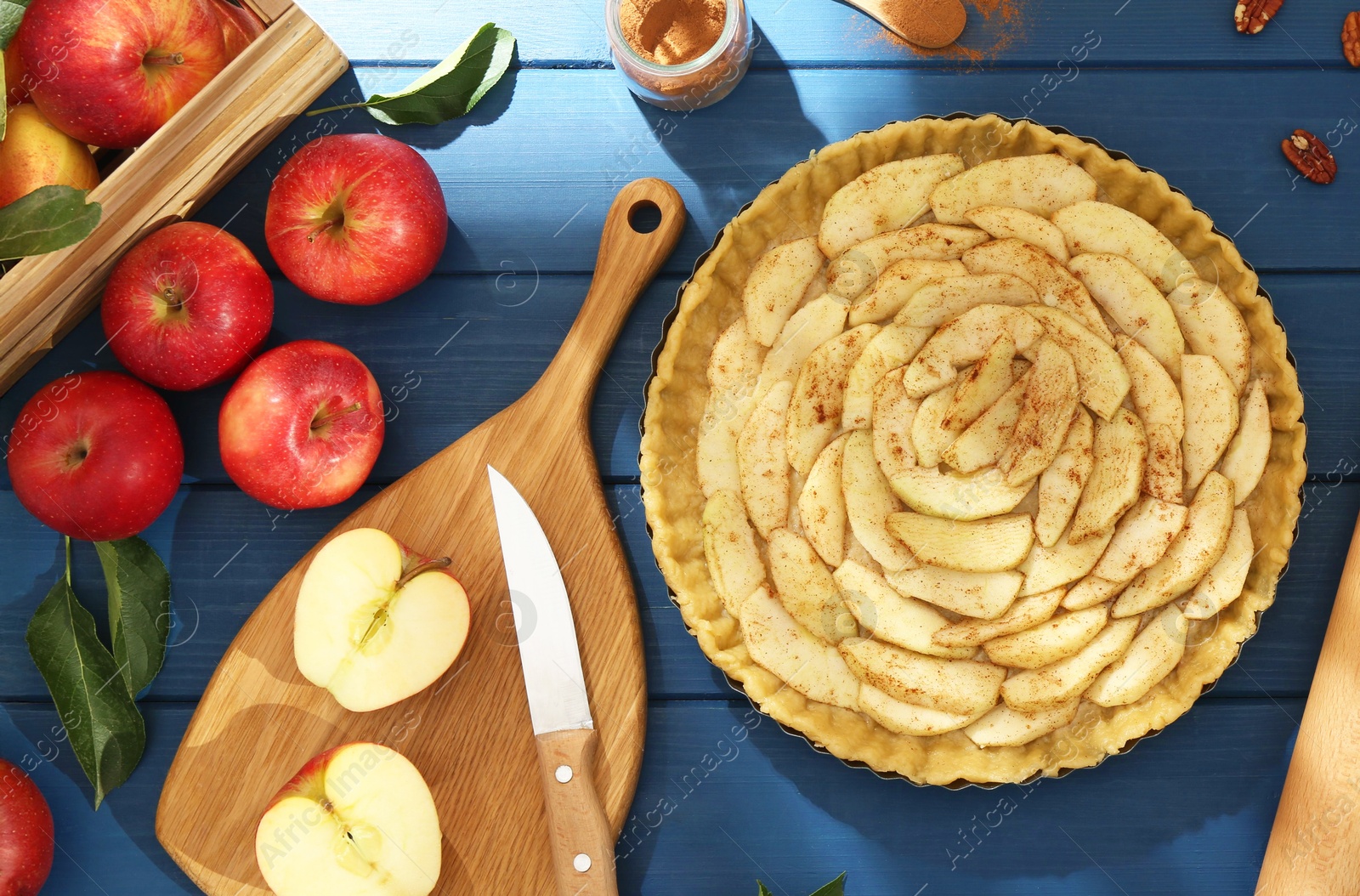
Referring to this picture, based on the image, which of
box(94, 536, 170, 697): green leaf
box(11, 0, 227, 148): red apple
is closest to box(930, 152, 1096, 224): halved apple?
box(11, 0, 227, 148): red apple

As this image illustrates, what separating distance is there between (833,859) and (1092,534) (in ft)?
2.39

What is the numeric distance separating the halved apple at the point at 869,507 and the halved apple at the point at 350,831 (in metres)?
0.86

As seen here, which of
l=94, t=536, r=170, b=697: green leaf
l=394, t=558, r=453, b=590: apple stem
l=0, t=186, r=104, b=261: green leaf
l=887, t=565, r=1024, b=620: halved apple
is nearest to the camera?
l=0, t=186, r=104, b=261: green leaf

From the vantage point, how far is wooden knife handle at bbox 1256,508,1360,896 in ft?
4.94

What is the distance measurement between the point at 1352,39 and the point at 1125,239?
689mm

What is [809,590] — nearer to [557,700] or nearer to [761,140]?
[557,700]

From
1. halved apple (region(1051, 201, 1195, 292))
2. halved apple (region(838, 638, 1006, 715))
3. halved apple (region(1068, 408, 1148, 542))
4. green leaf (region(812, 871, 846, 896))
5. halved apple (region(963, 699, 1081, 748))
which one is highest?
halved apple (region(1051, 201, 1195, 292))

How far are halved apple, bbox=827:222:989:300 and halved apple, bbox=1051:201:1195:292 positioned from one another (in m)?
0.15

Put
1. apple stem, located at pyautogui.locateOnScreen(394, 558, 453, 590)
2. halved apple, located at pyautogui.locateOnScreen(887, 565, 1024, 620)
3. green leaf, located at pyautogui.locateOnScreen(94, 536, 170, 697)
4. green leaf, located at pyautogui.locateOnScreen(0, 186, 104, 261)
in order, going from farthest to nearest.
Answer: green leaf, located at pyautogui.locateOnScreen(94, 536, 170, 697) < apple stem, located at pyautogui.locateOnScreen(394, 558, 453, 590) < halved apple, located at pyautogui.locateOnScreen(887, 565, 1024, 620) < green leaf, located at pyautogui.locateOnScreen(0, 186, 104, 261)

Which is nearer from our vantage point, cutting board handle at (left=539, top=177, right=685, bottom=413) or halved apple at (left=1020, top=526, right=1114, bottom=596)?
halved apple at (left=1020, top=526, right=1114, bottom=596)

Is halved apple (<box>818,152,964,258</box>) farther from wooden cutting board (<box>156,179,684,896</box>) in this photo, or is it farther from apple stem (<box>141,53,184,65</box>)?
apple stem (<box>141,53,184,65</box>)

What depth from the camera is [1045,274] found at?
150 centimetres

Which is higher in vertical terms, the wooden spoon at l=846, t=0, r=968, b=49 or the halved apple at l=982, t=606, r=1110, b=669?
the wooden spoon at l=846, t=0, r=968, b=49

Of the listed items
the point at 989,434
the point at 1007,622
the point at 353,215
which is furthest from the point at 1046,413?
the point at 353,215
